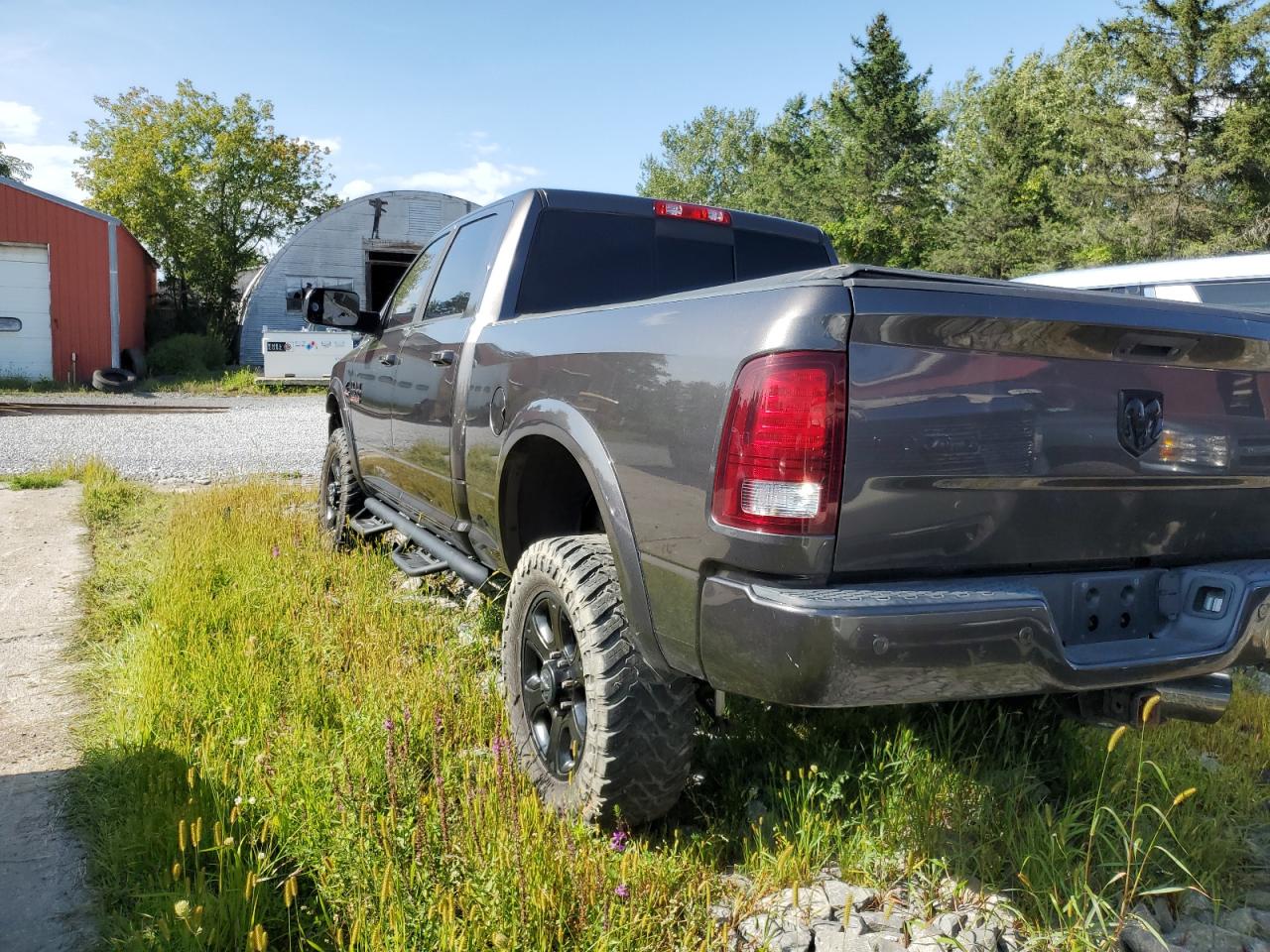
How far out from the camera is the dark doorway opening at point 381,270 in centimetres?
2569

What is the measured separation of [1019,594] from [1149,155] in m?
31.1

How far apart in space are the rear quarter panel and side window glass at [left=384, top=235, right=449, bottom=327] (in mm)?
2164

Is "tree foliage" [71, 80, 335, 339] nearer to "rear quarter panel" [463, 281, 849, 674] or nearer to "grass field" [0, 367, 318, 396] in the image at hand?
"grass field" [0, 367, 318, 396]

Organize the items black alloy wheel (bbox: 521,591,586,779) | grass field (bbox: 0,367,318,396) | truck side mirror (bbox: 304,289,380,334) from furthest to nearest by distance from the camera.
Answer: grass field (bbox: 0,367,318,396), truck side mirror (bbox: 304,289,380,334), black alloy wheel (bbox: 521,591,586,779)

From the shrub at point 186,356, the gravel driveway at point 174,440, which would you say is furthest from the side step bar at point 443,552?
the shrub at point 186,356

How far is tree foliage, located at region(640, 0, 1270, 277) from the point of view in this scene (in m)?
26.4

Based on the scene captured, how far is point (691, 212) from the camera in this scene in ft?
13.7

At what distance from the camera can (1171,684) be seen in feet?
7.66

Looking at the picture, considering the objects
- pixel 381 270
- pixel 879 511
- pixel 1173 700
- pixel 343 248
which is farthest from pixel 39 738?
pixel 381 270

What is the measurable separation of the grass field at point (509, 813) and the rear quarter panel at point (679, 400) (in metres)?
0.65

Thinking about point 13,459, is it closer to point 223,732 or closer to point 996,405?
point 223,732

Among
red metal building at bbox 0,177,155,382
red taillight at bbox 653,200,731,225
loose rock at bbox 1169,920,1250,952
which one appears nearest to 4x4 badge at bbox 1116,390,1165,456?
loose rock at bbox 1169,920,1250,952

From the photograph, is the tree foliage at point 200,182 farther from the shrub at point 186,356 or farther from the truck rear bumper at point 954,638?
the truck rear bumper at point 954,638

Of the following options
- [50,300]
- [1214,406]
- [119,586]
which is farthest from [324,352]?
[1214,406]
